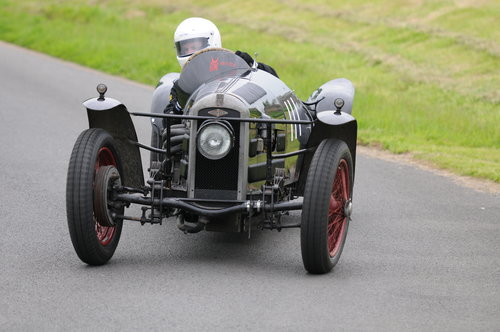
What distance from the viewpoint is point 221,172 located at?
732 cm

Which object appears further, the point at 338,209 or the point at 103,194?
the point at 338,209

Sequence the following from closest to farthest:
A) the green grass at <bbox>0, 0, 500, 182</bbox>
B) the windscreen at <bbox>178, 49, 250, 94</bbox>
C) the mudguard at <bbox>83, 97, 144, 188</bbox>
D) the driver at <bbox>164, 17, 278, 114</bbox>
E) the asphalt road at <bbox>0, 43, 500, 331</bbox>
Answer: the asphalt road at <bbox>0, 43, 500, 331</bbox>
the mudguard at <bbox>83, 97, 144, 188</bbox>
the windscreen at <bbox>178, 49, 250, 94</bbox>
the driver at <bbox>164, 17, 278, 114</bbox>
the green grass at <bbox>0, 0, 500, 182</bbox>

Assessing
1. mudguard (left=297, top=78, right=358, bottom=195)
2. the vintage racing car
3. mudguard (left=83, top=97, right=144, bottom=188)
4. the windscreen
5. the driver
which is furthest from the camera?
the driver

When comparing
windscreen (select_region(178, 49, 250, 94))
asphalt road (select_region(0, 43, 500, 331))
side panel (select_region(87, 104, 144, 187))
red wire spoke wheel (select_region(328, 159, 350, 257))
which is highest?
windscreen (select_region(178, 49, 250, 94))

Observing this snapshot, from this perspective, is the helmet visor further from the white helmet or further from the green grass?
Answer: the green grass

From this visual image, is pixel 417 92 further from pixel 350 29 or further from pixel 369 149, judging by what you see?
pixel 350 29

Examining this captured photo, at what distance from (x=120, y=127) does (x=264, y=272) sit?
1.61 metres

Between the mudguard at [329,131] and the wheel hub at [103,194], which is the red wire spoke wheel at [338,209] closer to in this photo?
the mudguard at [329,131]

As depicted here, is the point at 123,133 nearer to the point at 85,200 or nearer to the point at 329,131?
the point at 85,200

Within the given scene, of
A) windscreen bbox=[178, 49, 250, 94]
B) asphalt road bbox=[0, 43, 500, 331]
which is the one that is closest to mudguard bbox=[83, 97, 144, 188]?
asphalt road bbox=[0, 43, 500, 331]

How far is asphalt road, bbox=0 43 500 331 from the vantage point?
605 cm

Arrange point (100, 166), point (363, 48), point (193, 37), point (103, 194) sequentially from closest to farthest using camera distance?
point (103, 194) → point (100, 166) → point (193, 37) → point (363, 48)

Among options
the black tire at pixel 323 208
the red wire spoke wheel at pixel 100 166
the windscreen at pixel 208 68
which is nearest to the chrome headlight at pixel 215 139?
the black tire at pixel 323 208

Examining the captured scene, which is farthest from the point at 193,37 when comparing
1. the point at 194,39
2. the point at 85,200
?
the point at 85,200
